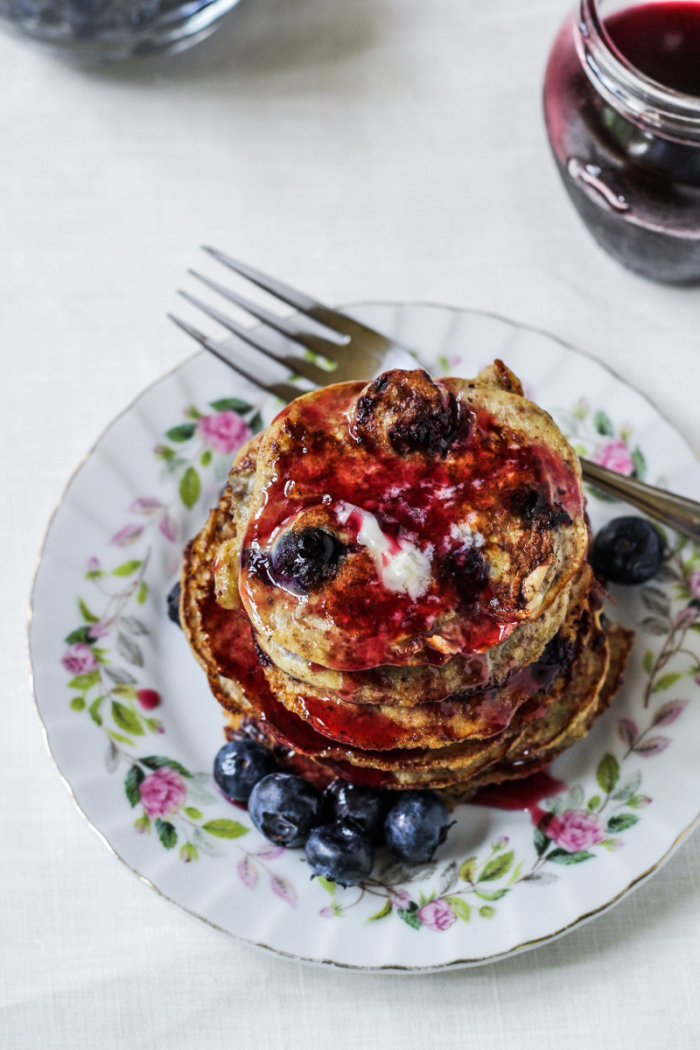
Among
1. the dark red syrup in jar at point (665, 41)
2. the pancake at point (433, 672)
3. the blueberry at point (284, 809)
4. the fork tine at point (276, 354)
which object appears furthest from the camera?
the fork tine at point (276, 354)

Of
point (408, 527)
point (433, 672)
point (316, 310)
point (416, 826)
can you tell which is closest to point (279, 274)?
point (316, 310)

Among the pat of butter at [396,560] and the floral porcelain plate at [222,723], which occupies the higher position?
the pat of butter at [396,560]

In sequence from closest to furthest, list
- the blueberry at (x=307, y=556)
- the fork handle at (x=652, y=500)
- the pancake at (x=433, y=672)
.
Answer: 1. the blueberry at (x=307, y=556)
2. the pancake at (x=433, y=672)
3. the fork handle at (x=652, y=500)

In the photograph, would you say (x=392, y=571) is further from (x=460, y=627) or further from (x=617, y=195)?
(x=617, y=195)

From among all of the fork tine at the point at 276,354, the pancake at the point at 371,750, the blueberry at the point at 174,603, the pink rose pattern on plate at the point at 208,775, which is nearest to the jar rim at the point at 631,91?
the pink rose pattern on plate at the point at 208,775

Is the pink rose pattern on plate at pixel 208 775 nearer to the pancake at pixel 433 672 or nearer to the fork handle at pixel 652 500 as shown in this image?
the fork handle at pixel 652 500

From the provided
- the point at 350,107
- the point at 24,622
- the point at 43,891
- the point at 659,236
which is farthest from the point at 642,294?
the point at 43,891

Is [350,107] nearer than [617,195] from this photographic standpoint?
No

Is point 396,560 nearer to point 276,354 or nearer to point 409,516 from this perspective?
point 409,516
